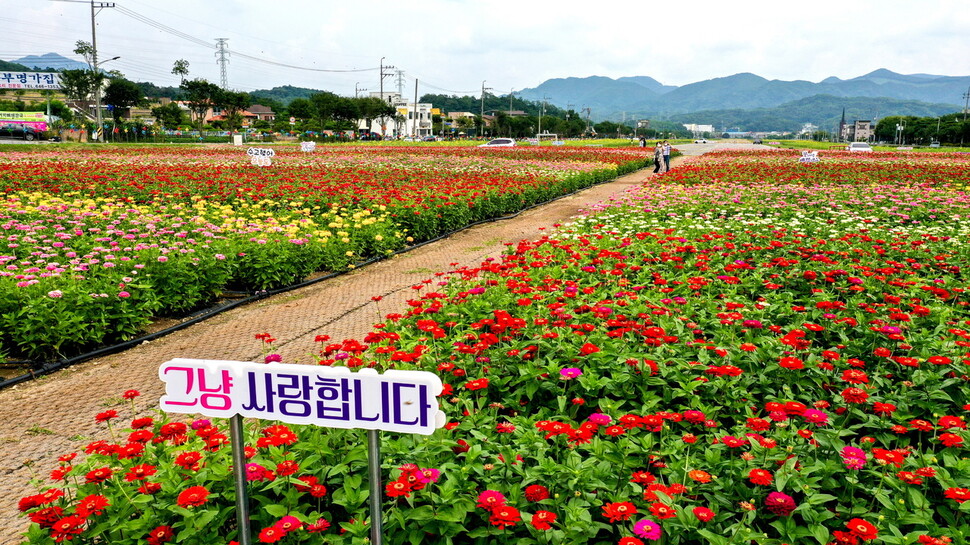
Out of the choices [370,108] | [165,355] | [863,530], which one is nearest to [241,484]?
[863,530]

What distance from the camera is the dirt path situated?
3.75 meters

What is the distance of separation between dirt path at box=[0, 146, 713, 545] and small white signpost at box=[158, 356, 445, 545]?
5.74ft

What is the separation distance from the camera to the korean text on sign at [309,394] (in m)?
1.68

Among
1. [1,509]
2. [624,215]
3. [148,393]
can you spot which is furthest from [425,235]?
[1,509]

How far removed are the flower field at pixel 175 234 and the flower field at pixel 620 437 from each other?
1826mm

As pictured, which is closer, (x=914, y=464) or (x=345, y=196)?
(x=914, y=464)

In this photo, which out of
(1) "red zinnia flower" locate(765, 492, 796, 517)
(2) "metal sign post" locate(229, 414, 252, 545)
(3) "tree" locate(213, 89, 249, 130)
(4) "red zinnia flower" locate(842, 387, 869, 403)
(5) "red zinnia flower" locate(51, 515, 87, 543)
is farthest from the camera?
(3) "tree" locate(213, 89, 249, 130)

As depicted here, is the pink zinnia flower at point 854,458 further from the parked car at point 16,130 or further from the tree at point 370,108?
the tree at point 370,108

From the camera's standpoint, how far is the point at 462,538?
2416 mm

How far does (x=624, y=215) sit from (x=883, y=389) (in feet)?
20.6

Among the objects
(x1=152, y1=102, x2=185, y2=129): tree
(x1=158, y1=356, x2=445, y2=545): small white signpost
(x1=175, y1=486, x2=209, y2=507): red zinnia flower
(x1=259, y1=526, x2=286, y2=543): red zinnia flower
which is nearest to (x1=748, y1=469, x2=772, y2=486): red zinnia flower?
(x1=158, y1=356, x2=445, y2=545): small white signpost

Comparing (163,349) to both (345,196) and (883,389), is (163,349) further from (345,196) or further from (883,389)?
(345,196)

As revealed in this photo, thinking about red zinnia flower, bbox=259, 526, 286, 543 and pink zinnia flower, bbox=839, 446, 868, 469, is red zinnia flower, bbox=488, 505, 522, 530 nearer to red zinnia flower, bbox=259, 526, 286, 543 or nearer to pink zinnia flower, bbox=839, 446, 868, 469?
red zinnia flower, bbox=259, 526, 286, 543

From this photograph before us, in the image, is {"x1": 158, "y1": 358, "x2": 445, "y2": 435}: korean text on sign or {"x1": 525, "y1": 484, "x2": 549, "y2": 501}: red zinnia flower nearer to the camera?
{"x1": 158, "y1": 358, "x2": 445, "y2": 435}: korean text on sign
